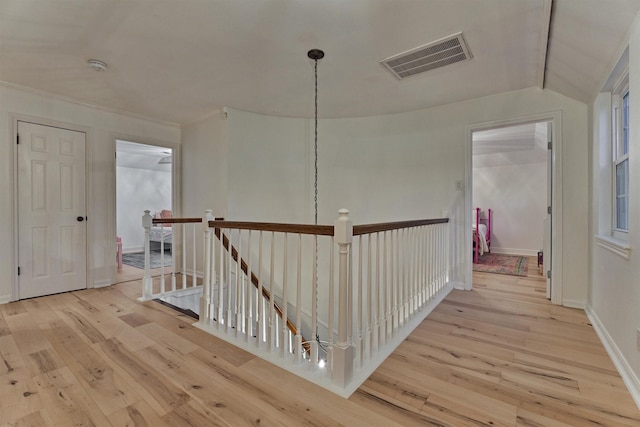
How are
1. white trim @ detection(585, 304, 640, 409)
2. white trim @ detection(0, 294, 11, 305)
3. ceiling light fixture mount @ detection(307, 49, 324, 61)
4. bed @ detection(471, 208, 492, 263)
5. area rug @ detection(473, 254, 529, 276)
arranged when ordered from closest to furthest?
1. white trim @ detection(585, 304, 640, 409)
2. ceiling light fixture mount @ detection(307, 49, 324, 61)
3. white trim @ detection(0, 294, 11, 305)
4. area rug @ detection(473, 254, 529, 276)
5. bed @ detection(471, 208, 492, 263)

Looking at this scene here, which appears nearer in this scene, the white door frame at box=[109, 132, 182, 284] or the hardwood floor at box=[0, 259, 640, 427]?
the hardwood floor at box=[0, 259, 640, 427]

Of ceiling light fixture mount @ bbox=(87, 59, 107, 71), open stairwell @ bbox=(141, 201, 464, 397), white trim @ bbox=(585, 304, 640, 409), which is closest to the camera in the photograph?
white trim @ bbox=(585, 304, 640, 409)

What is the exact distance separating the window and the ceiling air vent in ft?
3.79

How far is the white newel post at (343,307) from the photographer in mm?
1568

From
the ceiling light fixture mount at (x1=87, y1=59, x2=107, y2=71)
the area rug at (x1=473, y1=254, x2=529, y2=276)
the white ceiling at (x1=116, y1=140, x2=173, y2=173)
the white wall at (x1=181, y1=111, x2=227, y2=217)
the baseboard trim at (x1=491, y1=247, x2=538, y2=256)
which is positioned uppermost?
the ceiling light fixture mount at (x1=87, y1=59, x2=107, y2=71)

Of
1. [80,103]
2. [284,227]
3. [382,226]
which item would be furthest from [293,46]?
[80,103]

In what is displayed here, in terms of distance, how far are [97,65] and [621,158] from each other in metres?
4.37

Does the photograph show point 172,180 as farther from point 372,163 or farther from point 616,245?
point 616,245

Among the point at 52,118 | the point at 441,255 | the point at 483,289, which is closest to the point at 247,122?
the point at 52,118

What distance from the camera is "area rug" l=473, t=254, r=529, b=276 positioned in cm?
452

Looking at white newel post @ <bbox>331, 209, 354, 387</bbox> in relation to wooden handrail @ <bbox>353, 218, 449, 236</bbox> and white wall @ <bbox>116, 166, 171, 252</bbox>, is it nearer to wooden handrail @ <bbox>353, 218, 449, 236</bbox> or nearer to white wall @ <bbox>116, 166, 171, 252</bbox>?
wooden handrail @ <bbox>353, 218, 449, 236</bbox>

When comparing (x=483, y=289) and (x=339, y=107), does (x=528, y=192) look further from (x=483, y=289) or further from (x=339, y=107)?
(x=339, y=107)

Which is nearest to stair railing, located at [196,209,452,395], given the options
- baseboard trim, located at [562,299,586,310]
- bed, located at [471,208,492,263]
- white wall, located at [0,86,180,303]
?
baseboard trim, located at [562,299,586,310]

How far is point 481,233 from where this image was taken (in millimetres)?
5785
